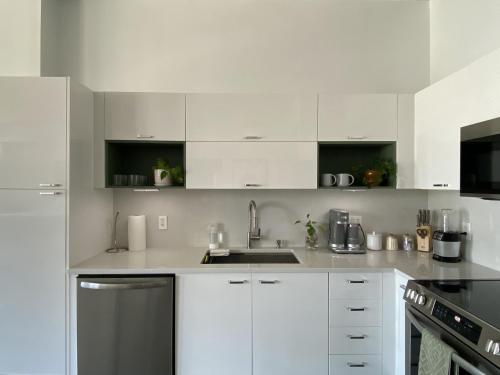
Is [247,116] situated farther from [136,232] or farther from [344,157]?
[136,232]

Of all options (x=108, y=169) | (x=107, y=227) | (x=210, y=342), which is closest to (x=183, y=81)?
(x=108, y=169)

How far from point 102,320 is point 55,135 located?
1.21 metres

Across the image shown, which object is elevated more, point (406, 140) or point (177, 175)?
point (406, 140)

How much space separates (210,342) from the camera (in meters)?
1.81

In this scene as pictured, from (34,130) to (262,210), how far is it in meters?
1.72

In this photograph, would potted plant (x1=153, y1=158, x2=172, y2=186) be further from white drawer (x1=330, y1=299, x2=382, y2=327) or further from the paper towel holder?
white drawer (x1=330, y1=299, x2=382, y2=327)

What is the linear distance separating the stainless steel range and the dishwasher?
1434 millimetres

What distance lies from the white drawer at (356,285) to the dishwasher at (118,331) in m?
1.11

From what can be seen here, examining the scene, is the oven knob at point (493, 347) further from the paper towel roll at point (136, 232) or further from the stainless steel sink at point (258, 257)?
the paper towel roll at point (136, 232)

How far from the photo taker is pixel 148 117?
2.11 m

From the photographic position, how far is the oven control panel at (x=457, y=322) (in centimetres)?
105

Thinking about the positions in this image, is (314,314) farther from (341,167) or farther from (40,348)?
(40,348)

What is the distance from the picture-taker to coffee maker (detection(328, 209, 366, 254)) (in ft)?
7.38

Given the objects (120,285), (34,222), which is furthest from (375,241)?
(34,222)
